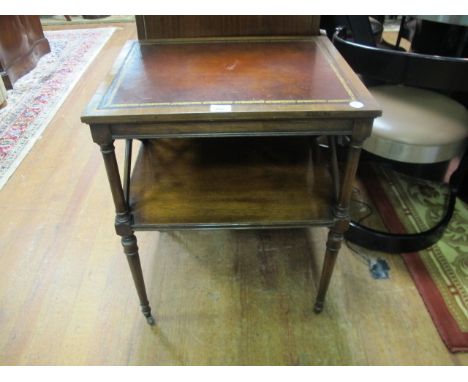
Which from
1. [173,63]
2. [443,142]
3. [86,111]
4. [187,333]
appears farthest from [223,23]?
[187,333]

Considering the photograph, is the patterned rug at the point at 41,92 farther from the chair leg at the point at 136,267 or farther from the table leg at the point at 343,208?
the table leg at the point at 343,208

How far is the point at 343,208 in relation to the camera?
810 mm

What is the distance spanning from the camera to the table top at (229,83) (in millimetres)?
666

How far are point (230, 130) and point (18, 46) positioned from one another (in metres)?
2.42

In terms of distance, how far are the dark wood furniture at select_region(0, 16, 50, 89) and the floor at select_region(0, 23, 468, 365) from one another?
1.35 meters

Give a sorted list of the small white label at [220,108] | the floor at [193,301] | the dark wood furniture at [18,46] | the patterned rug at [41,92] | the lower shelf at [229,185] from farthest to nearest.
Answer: the dark wood furniture at [18,46] < the patterned rug at [41,92] < the floor at [193,301] < the lower shelf at [229,185] < the small white label at [220,108]

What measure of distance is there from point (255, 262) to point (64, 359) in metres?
0.60

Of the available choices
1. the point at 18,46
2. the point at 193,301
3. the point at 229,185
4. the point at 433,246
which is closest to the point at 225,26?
the point at 229,185

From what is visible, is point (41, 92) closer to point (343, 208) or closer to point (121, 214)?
point (121, 214)

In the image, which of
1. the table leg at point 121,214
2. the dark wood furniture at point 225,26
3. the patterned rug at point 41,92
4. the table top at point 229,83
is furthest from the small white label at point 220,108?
→ the patterned rug at point 41,92

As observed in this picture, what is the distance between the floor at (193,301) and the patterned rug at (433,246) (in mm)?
40

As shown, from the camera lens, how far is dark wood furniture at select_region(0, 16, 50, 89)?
228 cm

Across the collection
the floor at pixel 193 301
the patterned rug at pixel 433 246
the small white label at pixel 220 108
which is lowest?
the floor at pixel 193 301

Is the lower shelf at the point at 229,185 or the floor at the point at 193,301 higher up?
the lower shelf at the point at 229,185
